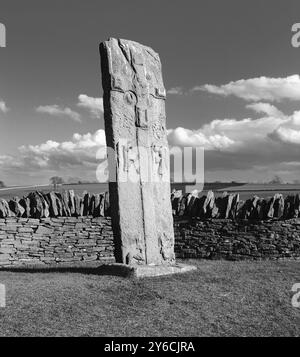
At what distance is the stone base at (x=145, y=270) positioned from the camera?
6898 mm

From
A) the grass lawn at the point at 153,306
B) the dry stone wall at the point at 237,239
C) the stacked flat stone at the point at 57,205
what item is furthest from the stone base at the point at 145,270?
the stacked flat stone at the point at 57,205

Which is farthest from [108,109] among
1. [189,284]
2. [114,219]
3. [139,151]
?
[189,284]

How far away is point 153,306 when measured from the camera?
5441 millimetres

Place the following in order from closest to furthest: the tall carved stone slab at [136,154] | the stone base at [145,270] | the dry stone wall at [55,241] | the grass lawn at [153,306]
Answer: the grass lawn at [153,306] < the stone base at [145,270] < the tall carved stone slab at [136,154] < the dry stone wall at [55,241]

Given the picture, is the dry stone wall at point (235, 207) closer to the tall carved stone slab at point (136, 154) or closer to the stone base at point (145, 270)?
the tall carved stone slab at point (136, 154)

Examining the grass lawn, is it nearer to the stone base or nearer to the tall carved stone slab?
the stone base

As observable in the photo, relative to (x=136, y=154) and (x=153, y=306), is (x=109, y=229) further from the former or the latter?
(x=153, y=306)

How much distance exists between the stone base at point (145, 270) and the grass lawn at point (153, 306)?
0.22 metres

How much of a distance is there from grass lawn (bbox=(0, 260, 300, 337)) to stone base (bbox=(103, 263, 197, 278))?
22 centimetres

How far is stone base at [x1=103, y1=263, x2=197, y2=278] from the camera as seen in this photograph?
6.90 m

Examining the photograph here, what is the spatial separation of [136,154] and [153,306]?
10.2 feet

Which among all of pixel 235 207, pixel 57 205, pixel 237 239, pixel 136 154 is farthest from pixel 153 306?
pixel 57 205

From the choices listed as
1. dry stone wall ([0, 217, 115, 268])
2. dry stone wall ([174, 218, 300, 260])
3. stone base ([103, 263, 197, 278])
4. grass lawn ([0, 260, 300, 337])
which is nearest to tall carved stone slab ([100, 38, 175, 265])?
stone base ([103, 263, 197, 278])
